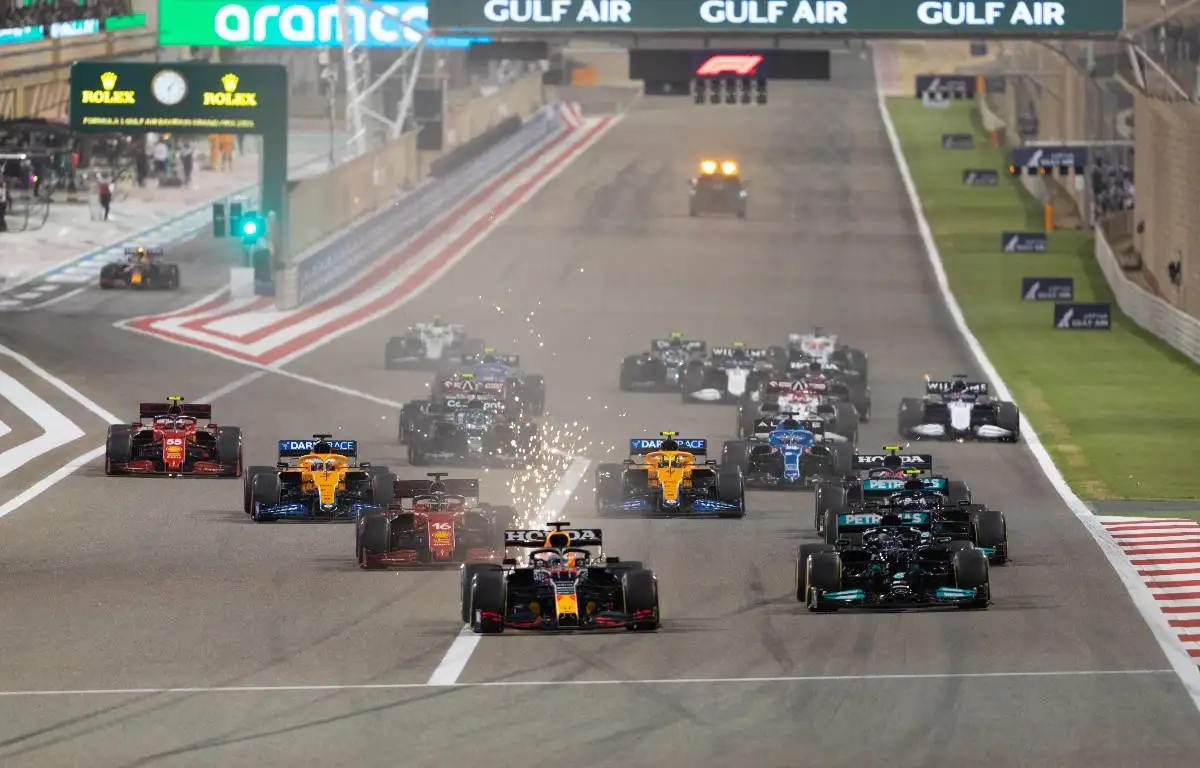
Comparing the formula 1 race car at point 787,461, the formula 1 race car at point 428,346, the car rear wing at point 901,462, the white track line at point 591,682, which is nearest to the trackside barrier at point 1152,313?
the formula 1 race car at point 428,346

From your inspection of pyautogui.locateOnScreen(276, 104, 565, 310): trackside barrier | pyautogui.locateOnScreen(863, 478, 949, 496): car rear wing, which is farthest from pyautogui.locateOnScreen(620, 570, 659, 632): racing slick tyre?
pyautogui.locateOnScreen(276, 104, 565, 310): trackside barrier

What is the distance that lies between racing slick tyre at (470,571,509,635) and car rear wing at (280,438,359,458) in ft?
27.9

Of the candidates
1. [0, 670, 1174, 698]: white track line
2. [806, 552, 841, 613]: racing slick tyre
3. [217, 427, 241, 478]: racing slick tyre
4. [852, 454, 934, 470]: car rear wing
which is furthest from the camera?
[217, 427, 241, 478]: racing slick tyre

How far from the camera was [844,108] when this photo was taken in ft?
405

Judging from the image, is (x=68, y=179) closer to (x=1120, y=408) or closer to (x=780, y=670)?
(x=1120, y=408)

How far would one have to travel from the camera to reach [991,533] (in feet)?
96.2

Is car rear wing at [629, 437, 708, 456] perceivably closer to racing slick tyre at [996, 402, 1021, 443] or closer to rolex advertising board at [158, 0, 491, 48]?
racing slick tyre at [996, 402, 1021, 443]

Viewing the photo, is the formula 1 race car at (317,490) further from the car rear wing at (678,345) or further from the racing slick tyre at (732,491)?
the car rear wing at (678,345)

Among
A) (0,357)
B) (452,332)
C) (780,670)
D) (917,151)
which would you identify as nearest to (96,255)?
(0,357)

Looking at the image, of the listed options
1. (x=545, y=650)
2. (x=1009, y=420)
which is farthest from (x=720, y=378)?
(x=545, y=650)

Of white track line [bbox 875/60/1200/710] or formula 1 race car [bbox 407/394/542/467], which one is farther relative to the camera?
A: formula 1 race car [bbox 407/394/542/467]

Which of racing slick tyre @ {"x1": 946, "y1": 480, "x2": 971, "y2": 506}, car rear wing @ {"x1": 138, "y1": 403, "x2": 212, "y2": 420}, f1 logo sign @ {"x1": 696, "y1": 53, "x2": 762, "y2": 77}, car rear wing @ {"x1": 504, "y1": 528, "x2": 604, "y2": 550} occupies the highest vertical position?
f1 logo sign @ {"x1": 696, "y1": 53, "x2": 762, "y2": 77}

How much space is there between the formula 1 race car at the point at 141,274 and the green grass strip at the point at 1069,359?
21062 millimetres

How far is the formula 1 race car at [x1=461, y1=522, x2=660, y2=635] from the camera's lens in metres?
25.1
